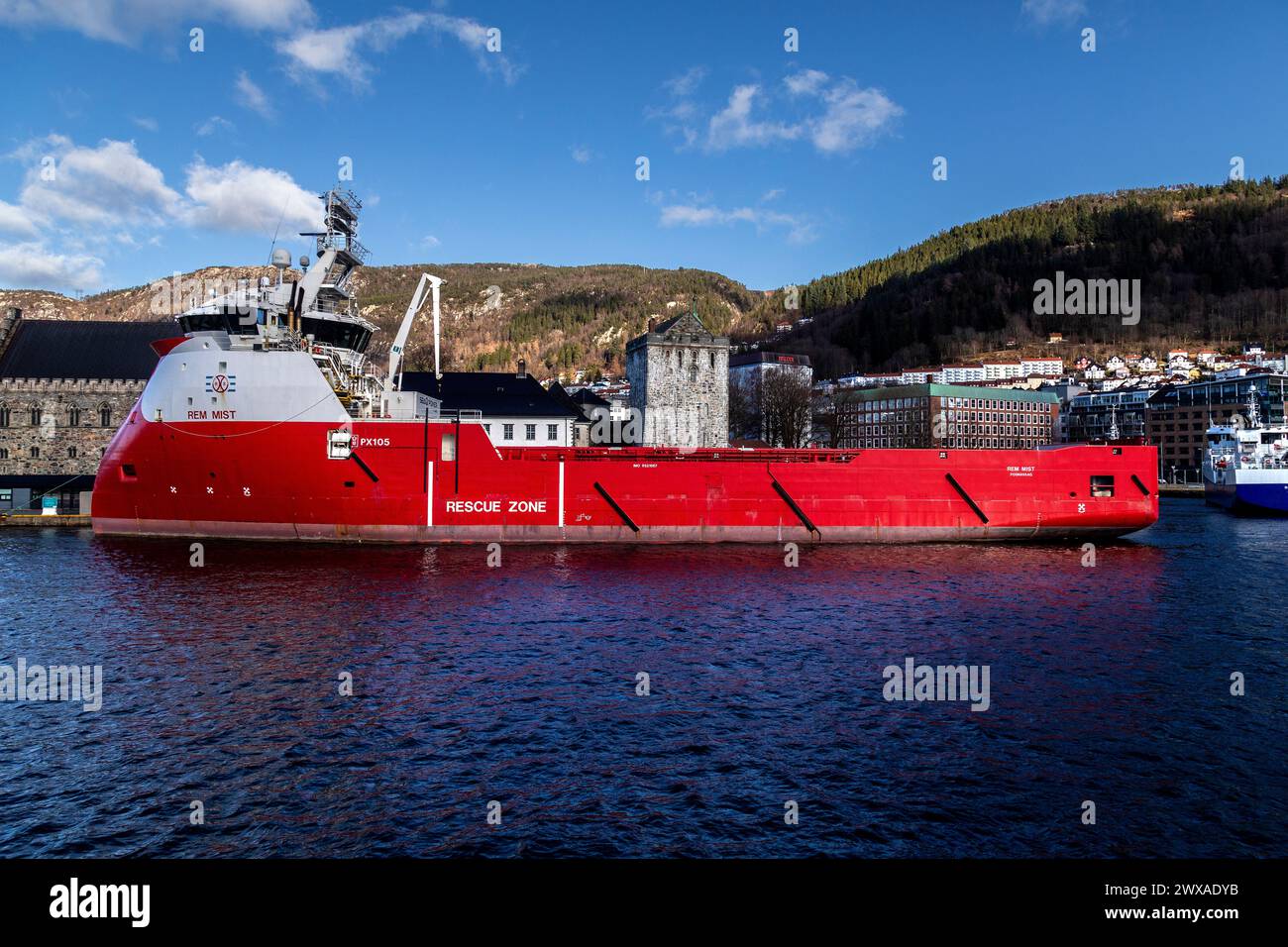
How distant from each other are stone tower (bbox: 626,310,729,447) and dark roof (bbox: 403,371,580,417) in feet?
46.3

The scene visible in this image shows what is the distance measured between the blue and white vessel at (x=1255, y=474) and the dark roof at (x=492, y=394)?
51.3 meters

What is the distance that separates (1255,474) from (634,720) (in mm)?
63973

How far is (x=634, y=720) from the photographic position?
12.6m

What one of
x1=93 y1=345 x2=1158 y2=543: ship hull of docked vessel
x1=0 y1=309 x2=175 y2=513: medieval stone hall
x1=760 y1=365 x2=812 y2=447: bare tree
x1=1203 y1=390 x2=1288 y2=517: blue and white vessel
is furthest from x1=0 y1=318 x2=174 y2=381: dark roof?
x1=1203 y1=390 x2=1288 y2=517: blue and white vessel

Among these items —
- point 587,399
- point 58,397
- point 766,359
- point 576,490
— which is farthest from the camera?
point 766,359

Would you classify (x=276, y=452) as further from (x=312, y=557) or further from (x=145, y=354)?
(x=145, y=354)

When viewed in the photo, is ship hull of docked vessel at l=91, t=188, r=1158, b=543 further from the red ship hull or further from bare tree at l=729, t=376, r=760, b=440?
bare tree at l=729, t=376, r=760, b=440

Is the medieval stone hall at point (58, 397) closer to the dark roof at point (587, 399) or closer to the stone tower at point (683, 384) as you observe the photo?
the dark roof at point (587, 399)

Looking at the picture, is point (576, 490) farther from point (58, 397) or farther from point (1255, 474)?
point (1255, 474)

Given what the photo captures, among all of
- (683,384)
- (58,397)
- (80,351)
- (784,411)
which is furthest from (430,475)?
(784,411)

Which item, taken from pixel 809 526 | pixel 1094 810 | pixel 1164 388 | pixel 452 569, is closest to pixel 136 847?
pixel 1094 810

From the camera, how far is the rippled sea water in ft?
30.2
